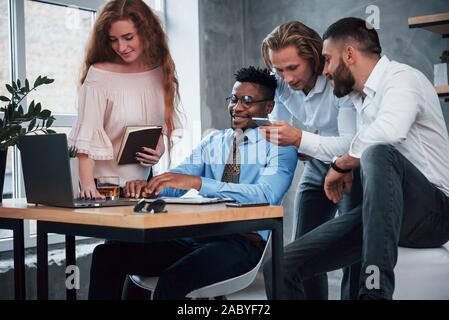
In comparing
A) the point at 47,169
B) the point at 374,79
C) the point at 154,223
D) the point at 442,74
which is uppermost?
the point at 442,74

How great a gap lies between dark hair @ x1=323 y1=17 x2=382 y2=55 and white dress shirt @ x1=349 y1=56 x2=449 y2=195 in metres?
0.16

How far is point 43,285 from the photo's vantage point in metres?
1.85

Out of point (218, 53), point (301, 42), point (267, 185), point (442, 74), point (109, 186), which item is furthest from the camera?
point (218, 53)

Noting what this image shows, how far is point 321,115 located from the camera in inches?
101

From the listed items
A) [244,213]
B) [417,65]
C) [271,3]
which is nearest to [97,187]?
[244,213]

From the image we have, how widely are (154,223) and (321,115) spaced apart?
1253 millimetres

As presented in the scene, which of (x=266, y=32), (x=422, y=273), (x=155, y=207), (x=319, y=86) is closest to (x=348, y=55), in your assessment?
(x=319, y=86)

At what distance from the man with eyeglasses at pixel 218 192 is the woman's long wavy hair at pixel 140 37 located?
0.77ft

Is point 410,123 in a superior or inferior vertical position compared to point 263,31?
inferior

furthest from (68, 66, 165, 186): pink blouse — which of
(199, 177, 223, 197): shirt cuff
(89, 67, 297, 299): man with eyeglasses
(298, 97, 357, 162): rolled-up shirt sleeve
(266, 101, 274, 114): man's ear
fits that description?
(298, 97, 357, 162): rolled-up shirt sleeve

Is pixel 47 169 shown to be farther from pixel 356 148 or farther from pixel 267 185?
pixel 356 148

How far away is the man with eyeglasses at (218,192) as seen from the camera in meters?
1.95

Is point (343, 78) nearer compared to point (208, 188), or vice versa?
point (208, 188)

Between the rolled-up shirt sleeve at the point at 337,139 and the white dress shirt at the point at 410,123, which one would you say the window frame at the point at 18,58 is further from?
the white dress shirt at the point at 410,123
